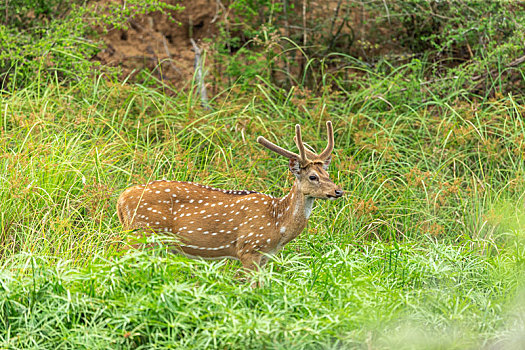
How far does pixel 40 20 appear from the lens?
9.66 meters

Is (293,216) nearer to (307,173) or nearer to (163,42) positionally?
(307,173)

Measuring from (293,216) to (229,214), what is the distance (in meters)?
0.53

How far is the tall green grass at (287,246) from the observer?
4578mm

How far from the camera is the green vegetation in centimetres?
458

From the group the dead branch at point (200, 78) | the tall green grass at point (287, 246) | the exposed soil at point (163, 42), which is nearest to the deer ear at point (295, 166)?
the tall green grass at point (287, 246)

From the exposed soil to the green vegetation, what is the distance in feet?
3.40

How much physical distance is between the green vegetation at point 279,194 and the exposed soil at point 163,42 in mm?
1038

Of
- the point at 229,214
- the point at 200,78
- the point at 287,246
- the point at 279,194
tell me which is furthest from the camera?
the point at 200,78

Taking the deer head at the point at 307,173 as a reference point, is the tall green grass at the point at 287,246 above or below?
below

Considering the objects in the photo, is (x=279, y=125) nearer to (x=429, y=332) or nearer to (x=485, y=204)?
(x=485, y=204)

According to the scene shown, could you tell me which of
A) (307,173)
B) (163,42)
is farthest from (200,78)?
(307,173)

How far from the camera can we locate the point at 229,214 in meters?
6.14

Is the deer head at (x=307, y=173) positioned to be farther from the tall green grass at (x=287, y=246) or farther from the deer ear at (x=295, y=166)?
the tall green grass at (x=287, y=246)

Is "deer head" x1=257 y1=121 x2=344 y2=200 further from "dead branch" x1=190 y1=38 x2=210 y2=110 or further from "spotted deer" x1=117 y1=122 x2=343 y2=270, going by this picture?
"dead branch" x1=190 y1=38 x2=210 y2=110
